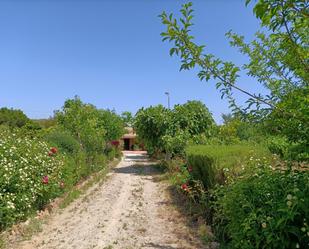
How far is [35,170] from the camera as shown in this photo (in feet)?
25.0

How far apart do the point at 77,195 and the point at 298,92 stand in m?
8.26

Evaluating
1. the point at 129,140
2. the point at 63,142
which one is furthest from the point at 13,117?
the point at 63,142

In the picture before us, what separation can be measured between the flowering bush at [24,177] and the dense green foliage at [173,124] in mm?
7773

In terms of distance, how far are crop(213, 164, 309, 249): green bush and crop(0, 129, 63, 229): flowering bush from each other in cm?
417

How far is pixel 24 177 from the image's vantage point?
6676 mm

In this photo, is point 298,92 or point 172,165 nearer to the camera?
point 298,92

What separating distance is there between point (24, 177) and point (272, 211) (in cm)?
519

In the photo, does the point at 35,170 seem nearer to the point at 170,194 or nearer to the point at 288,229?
the point at 170,194

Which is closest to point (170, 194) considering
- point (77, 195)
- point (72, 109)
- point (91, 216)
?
point (77, 195)

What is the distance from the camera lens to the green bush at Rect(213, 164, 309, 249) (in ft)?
9.09

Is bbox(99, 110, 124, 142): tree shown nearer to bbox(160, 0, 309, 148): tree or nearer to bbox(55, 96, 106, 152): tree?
bbox(55, 96, 106, 152): tree

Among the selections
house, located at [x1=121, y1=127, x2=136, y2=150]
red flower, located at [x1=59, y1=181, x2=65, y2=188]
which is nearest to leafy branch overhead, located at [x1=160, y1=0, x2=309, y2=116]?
red flower, located at [x1=59, y1=181, x2=65, y2=188]

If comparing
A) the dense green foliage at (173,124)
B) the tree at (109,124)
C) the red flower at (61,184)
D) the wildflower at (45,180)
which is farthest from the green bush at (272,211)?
the tree at (109,124)

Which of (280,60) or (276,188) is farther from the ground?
(280,60)
